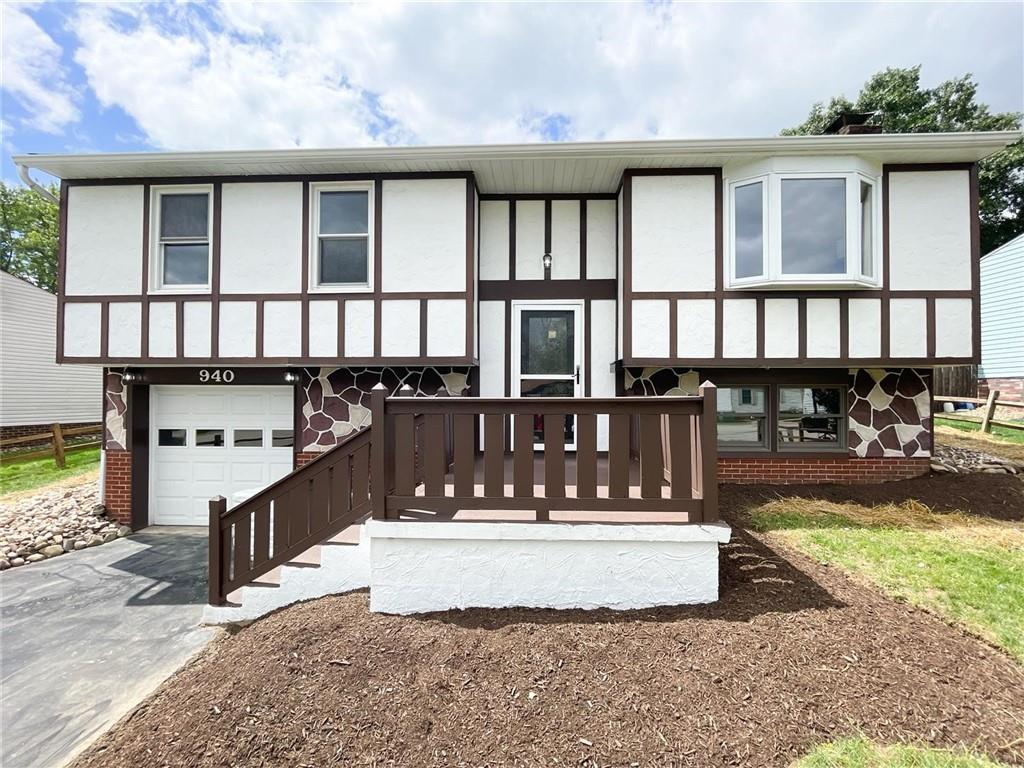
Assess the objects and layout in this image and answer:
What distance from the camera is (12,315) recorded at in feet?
36.4

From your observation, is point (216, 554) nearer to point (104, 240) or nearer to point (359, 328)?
point (359, 328)

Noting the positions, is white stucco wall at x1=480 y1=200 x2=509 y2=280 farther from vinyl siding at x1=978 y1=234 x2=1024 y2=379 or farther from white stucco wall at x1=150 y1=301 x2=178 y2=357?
vinyl siding at x1=978 y1=234 x2=1024 y2=379

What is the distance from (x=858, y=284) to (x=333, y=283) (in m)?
6.80

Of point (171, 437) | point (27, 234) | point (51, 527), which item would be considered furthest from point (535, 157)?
point (27, 234)

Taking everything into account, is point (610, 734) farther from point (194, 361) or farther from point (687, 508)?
point (194, 361)

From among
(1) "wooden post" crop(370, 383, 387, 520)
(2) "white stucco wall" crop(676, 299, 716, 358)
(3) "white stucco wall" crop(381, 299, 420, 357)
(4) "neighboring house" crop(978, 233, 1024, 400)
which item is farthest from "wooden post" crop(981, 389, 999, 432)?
(1) "wooden post" crop(370, 383, 387, 520)

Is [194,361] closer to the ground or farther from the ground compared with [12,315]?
closer to the ground

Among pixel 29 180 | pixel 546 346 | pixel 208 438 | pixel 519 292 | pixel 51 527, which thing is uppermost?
pixel 29 180

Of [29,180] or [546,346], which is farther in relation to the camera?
[546,346]

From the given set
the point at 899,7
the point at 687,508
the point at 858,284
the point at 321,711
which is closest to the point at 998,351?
the point at 899,7

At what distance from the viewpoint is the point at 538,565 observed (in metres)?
3.01

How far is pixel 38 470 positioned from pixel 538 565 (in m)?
Answer: 12.1

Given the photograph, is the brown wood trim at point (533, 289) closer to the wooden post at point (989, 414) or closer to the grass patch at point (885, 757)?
the grass patch at point (885, 757)

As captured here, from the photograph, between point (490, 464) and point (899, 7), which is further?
point (899, 7)
